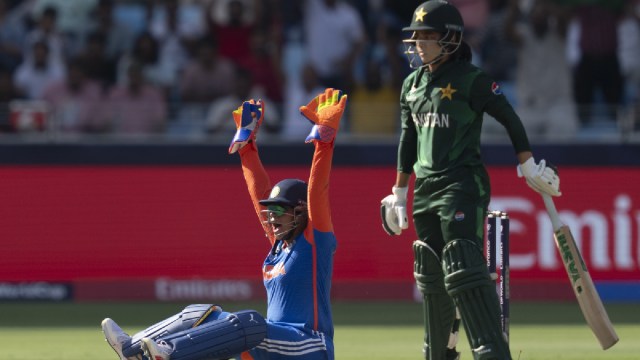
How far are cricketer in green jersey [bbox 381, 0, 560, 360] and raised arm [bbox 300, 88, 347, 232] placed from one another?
45 cm

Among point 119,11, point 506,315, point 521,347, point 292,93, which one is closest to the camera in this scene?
point 506,315

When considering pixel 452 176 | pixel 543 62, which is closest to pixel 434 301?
pixel 452 176

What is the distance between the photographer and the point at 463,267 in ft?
24.6

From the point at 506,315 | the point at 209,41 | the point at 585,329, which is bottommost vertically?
the point at 585,329

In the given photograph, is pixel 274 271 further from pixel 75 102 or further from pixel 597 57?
pixel 597 57

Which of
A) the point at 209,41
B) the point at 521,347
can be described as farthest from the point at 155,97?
the point at 521,347

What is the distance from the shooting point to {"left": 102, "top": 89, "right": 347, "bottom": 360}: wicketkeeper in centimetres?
729

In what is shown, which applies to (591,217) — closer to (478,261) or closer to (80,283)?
(80,283)

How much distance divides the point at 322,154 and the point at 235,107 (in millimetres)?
7024

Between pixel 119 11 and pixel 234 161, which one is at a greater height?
pixel 119 11

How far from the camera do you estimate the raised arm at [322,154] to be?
7.60 m

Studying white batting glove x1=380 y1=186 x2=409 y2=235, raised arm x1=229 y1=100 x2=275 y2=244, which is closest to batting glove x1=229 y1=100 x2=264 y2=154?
raised arm x1=229 y1=100 x2=275 y2=244

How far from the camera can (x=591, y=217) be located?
14.1 metres

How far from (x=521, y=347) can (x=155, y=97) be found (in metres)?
5.89
